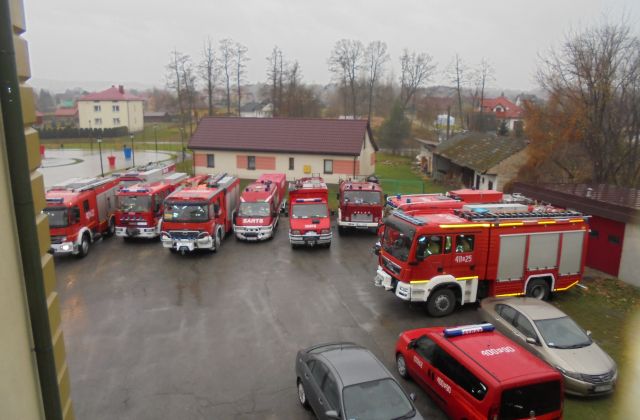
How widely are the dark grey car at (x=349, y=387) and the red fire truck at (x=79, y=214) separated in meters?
13.5

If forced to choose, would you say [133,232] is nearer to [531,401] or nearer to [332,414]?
[332,414]

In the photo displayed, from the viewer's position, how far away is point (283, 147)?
123 ft

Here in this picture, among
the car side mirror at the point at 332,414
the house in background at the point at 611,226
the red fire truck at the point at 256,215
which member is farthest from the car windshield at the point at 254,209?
the car side mirror at the point at 332,414

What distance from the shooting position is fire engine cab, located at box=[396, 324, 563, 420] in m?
8.19

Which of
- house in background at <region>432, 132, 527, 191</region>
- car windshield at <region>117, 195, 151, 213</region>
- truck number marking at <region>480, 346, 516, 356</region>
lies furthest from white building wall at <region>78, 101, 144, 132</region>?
truck number marking at <region>480, 346, 516, 356</region>

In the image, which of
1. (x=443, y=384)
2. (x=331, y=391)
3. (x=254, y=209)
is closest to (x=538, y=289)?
(x=443, y=384)

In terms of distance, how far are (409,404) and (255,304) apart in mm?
7923

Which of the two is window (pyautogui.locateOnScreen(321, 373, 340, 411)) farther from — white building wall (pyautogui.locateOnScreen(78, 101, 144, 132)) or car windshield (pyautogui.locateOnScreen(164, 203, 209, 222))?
white building wall (pyautogui.locateOnScreen(78, 101, 144, 132))

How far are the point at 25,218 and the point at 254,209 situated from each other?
64.9 ft

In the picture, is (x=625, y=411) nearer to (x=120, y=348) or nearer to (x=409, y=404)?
(x=409, y=404)

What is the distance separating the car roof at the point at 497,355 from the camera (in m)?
8.53

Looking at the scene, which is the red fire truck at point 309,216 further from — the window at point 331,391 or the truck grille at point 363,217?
the window at point 331,391

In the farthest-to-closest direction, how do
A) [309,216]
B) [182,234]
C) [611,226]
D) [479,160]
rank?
1. [479,160]
2. [309,216]
3. [182,234]
4. [611,226]

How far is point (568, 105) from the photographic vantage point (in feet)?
88.7
